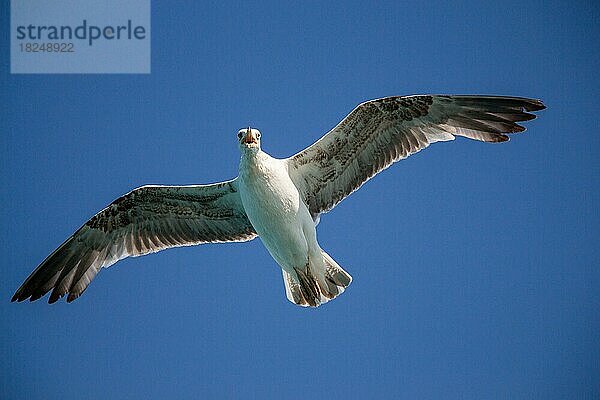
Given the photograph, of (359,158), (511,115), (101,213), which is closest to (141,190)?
(101,213)

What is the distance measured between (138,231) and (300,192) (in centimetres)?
96

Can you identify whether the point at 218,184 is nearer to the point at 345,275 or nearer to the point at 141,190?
the point at 141,190

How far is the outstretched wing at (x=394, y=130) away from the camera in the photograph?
4859 millimetres

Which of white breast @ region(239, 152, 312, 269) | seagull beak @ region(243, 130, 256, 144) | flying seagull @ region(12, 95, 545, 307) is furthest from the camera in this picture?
flying seagull @ region(12, 95, 545, 307)

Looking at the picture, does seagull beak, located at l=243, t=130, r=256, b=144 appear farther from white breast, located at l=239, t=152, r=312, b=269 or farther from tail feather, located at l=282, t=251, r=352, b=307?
tail feather, located at l=282, t=251, r=352, b=307

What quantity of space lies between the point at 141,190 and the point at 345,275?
3.78 ft

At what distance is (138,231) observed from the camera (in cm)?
541

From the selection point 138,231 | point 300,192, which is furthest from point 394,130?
point 138,231

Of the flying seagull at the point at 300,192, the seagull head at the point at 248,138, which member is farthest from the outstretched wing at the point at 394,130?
the seagull head at the point at 248,138

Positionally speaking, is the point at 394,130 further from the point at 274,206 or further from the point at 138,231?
the point at 138,231

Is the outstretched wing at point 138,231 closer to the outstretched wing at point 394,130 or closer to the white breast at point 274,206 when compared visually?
the white breast at point 274,206

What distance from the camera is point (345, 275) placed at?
196 inches

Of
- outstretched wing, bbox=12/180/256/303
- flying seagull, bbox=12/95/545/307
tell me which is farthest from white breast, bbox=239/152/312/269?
outstretched wing, bbox=12/180/256/303

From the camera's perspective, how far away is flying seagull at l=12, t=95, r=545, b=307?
4.80m
